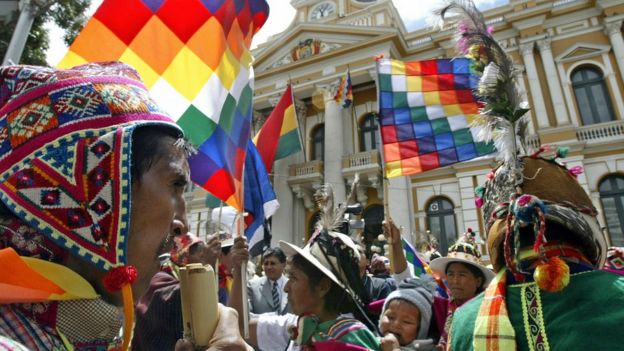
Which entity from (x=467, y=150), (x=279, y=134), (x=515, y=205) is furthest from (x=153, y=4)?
(x=467, y=150)

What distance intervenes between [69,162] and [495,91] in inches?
66.2

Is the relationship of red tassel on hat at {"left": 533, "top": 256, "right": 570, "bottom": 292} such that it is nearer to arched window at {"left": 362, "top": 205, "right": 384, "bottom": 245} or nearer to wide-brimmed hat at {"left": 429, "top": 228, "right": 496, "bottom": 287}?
wide-brimmed hat at {"left": 429, "top": 228, "right": 496, "bottom": 287}

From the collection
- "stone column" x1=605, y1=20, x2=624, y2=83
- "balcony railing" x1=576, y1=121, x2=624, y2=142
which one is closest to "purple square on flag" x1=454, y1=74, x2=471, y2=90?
"balcony railing" x1=576, y1=121, x2=624, y2=142

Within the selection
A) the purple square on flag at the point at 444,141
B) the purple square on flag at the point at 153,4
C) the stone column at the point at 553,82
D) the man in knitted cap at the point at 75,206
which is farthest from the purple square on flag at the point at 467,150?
the stone column at the point at 553,82

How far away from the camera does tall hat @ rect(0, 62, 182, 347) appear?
82cm

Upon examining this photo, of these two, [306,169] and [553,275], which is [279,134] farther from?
[306,169]

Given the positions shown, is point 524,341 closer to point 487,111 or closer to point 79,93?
point 487,111

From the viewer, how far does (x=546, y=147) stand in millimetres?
1600

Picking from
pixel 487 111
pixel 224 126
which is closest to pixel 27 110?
pixel 487 111

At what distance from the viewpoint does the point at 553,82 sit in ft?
43.1

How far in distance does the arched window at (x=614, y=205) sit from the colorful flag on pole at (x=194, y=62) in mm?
12613

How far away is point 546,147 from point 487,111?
31 centimetres

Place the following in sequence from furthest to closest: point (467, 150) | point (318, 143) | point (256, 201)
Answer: point (318, 143), point (467, 150), point (256, 201)

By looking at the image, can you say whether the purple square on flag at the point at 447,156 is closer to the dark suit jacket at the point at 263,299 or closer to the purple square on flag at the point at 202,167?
the dark suit jacket at the point at 263,299
